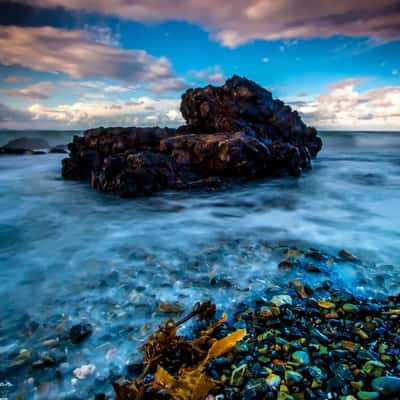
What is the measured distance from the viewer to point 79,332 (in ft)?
7.99

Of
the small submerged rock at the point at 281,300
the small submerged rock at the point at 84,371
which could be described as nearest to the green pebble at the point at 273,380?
the small submerged rock at the point at 281,300

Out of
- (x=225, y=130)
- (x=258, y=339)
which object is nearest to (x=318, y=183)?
(x=225, y=130)

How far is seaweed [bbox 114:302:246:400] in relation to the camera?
1733 mm

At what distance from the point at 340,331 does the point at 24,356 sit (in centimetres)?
253

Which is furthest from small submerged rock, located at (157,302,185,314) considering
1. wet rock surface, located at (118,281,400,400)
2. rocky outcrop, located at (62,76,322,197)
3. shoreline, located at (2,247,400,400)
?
rocky outcrop, located at (62,76,322,197)

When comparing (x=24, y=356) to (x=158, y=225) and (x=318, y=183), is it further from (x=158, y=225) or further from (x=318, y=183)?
(x=318, y=183)

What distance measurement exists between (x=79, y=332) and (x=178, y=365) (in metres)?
0.94

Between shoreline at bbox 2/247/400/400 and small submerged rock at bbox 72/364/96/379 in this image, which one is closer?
shoreline at bbox 2/247/400/400

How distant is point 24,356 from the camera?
224 centimetres

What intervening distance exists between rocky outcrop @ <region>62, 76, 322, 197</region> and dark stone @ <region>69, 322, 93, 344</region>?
5878 millimetres

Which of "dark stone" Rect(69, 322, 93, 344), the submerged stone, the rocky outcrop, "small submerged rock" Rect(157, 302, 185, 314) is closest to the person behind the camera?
the submerged stone

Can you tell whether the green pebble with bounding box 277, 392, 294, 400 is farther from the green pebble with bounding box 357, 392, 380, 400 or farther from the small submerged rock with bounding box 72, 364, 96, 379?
the small submerged rock with bounding box 72, 364, 96, 379

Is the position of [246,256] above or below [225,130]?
below

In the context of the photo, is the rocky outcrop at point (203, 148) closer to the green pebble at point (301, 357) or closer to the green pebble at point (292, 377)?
the green pebble at point (301, 357)
